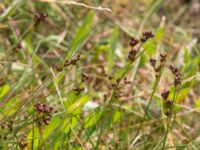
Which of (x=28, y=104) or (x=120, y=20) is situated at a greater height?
(x=120, y=20)

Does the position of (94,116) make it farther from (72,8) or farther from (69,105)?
(72,8)

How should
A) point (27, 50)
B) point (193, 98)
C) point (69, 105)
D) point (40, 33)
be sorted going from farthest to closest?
1. point (40, 33)
2. point (193, 98)
3. point (27, 50)
4. point (69, 105)

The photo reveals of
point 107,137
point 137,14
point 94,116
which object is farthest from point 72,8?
point 94,116

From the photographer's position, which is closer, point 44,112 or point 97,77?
point 44,112

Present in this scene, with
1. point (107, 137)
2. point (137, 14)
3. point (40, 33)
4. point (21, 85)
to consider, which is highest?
point (137, 14)

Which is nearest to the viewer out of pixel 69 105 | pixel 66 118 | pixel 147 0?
pixel 66 118

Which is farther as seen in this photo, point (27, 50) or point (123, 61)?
point (123, 61)

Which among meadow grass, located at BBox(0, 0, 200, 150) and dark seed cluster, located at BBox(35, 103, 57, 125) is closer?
dark seed cluster, located at BBox(35, 103, 57, 125)

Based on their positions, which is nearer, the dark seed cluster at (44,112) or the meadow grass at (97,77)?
the dark seed cluster at (44,112)

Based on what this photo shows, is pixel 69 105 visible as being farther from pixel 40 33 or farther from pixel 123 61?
pixel 40 33
